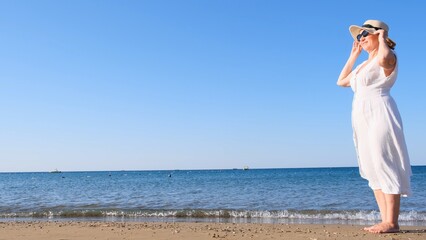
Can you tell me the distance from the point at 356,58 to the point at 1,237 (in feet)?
20.7

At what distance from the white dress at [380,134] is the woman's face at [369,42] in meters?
0.23

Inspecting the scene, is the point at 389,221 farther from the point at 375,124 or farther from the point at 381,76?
the point at 381,76

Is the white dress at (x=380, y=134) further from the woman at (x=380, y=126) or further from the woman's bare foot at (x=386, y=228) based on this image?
the woman's bare foot at (x=386, y=228)

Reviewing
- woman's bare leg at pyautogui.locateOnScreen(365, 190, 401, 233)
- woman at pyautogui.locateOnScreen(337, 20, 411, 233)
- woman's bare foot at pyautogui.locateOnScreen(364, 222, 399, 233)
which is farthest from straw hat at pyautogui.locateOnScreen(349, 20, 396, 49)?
woman's bare foot at pyautogui.locateOnScreen(364, 222, 399, 233)

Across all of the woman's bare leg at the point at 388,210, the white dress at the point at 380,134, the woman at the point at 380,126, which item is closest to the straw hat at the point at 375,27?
the woman at the point at 380,126

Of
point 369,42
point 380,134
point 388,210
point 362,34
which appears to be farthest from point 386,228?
point 362,34

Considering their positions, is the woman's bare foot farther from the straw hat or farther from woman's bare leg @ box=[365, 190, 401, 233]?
the straw hat

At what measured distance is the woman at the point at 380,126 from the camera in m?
4.77

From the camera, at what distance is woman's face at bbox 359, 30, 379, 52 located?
5039mm

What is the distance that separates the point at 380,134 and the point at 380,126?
92mm

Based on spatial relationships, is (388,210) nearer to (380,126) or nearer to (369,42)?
(380,126)

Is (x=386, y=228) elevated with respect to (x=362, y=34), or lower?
lower

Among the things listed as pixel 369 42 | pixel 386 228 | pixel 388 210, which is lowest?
pixel 386 228

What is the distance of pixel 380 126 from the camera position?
15.8 ft
